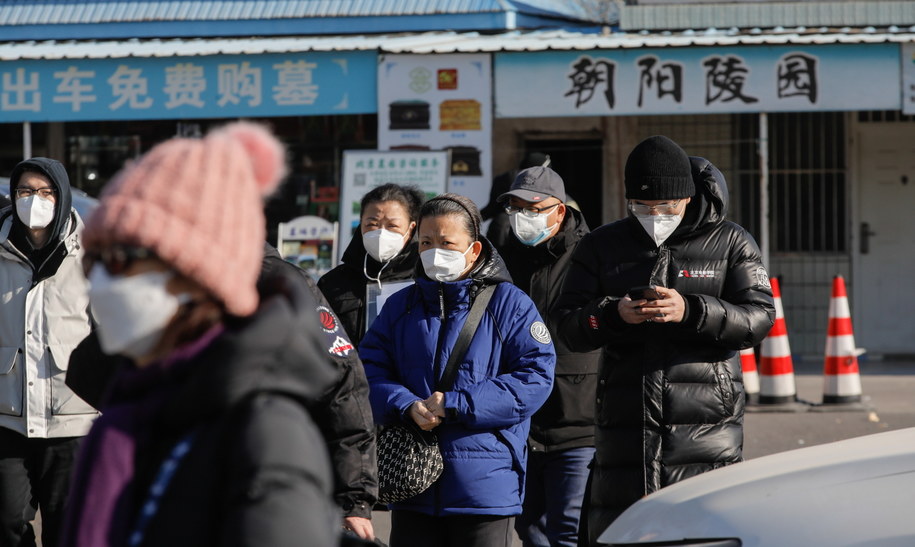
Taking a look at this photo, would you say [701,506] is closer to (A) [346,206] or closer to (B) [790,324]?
(A) [346,206]

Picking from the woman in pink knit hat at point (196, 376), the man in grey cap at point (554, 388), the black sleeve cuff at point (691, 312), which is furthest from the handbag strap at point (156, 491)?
the man in grey cap at point (554, 388)

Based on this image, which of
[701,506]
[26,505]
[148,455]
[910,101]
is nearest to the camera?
[148,455]

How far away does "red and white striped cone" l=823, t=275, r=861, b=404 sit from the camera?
9.96 metres

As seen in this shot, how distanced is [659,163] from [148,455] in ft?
9.47

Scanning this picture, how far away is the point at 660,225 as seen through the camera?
4352 millimetres

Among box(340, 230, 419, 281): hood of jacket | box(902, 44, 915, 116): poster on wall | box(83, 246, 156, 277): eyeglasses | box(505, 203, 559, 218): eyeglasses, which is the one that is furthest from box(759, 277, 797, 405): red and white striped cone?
box(83, 246, 156, 277): eyeglasses

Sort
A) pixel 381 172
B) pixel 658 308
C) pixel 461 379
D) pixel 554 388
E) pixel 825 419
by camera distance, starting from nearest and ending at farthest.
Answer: pixel 658 308 → pixel 461 379 → pixel 554 388 → pixel 825 419 → pixel 381 172

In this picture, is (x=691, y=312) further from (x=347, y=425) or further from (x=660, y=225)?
(x=347, y=425)

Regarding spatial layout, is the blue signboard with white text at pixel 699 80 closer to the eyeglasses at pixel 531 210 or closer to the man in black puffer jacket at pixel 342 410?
the eyeglasses at pixel 531 210

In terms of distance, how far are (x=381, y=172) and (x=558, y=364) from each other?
22.1 ft

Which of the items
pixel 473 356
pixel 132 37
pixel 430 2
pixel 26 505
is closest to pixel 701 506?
pixel 473 356

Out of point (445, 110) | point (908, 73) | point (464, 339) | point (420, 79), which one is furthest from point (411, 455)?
point (908, 73)

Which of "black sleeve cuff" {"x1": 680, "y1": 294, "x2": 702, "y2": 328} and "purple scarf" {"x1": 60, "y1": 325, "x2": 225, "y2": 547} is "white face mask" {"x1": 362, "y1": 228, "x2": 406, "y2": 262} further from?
"purple scarf" {"x1": 60, "y1": 325, "x2": 225, "y2": 547}

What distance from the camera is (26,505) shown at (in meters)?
4.71
